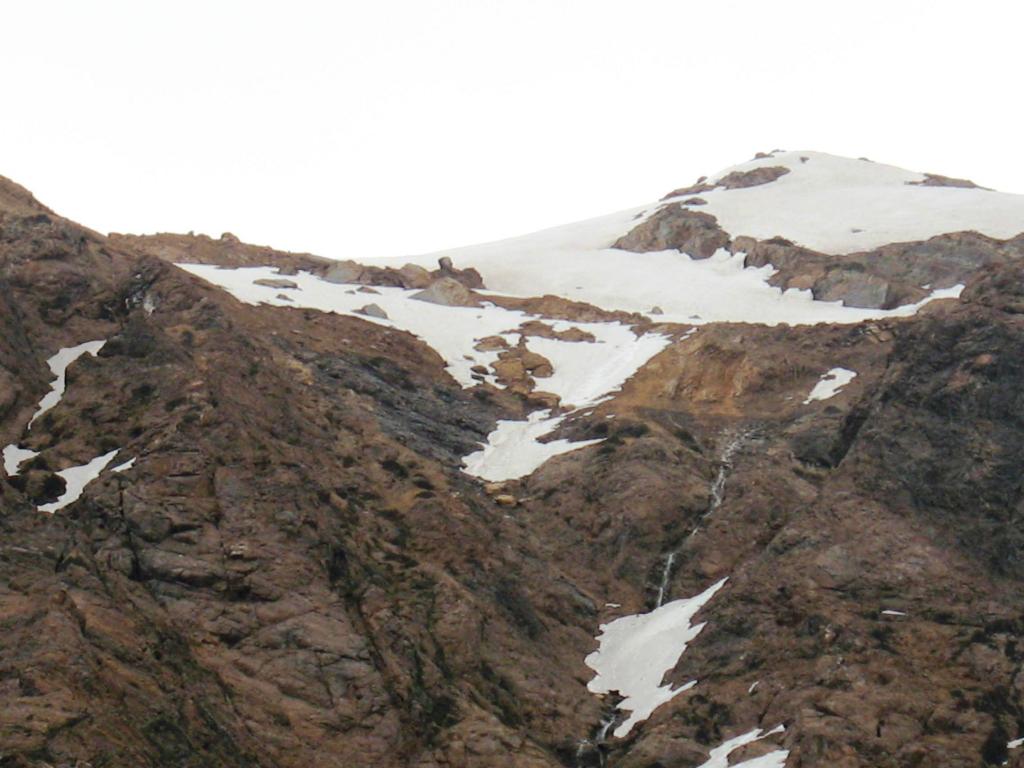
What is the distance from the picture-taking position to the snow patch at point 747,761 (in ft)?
75.9

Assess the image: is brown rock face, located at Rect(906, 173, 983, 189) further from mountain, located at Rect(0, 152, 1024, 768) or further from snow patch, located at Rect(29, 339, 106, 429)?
snow patch, located at Rect(29, 339, 106, 429)

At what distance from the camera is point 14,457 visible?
28297 mm

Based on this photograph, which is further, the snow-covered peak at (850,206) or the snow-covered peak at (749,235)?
the snow-covered peak at (850,206)

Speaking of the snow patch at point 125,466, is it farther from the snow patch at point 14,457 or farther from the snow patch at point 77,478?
the snow patch at point 14,457

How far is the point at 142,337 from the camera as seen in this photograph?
3272 cm

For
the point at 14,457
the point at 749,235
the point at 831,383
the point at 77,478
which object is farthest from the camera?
the point at 749,235

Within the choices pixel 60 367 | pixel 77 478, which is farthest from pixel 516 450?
pixel 77 478

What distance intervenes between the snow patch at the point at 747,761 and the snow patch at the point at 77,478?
15467 mm

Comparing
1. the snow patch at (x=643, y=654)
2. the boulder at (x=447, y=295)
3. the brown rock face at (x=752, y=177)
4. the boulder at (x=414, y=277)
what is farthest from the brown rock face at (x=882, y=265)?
the snow patch at (x=643, y=654)

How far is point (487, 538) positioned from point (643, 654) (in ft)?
18.0

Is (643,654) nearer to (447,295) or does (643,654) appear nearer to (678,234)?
(447,295)

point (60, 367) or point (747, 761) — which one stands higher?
point (60, 367)

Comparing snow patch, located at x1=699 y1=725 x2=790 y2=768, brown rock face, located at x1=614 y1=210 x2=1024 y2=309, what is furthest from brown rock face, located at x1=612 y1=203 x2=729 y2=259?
snow patch, located at x1=699 y1=725 x2=790 y2=768

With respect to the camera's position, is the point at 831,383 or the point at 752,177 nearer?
the point at 831,383
